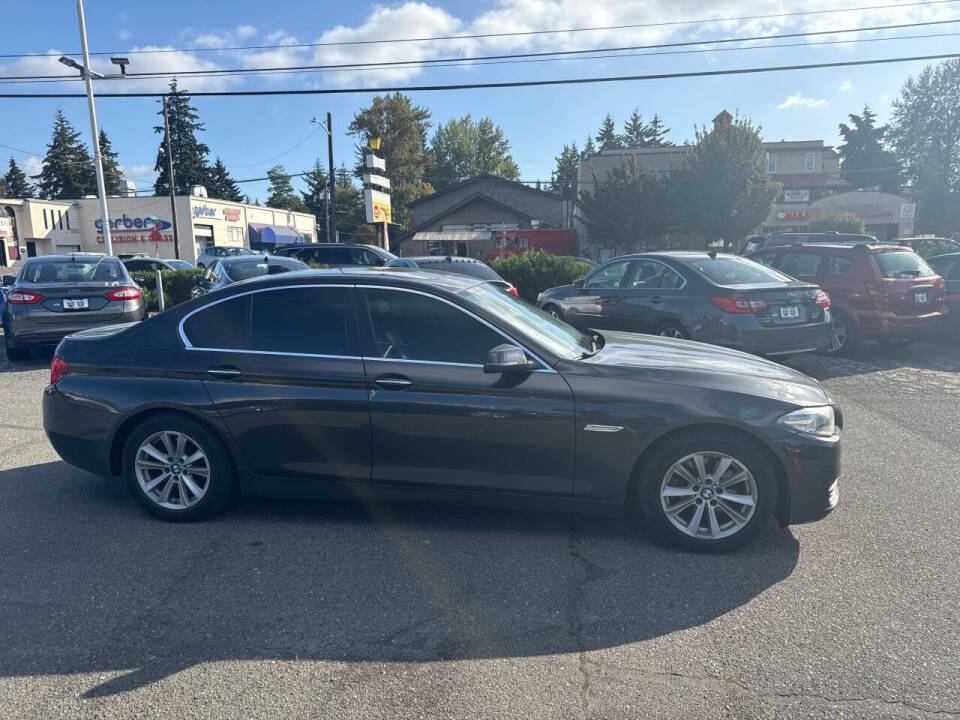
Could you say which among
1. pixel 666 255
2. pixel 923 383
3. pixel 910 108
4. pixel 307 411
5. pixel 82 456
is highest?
pixel 910 108

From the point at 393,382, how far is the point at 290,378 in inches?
25.8

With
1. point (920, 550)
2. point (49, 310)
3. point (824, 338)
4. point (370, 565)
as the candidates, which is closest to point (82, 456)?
point (370, 565)

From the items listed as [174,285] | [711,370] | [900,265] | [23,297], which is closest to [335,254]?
[174,285]

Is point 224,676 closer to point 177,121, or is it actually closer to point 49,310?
point 49,310

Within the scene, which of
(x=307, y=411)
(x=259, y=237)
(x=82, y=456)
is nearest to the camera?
(x=307, y=411)

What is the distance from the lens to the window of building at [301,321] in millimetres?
4168

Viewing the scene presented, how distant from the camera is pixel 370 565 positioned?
3715 mm

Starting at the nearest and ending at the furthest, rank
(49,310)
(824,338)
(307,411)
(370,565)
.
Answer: (370,565)
(307,411)
(824,338)
(49,310)

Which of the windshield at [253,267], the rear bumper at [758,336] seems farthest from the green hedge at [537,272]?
the rear bumper at [758,336]

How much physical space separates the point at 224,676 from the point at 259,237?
55792mm

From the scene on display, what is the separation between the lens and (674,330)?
27.6 ft

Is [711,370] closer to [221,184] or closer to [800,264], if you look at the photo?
[800,264]

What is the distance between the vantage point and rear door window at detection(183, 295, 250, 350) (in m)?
4.28

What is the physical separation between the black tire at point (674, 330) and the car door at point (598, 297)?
33.3 inches
